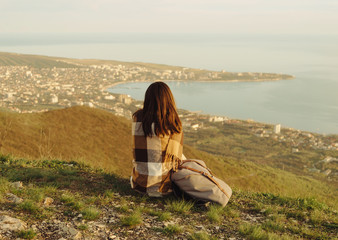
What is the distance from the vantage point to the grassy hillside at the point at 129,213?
12.1 feet

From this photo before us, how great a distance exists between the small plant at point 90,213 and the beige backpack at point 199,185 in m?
1.24

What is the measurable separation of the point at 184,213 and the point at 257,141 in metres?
43.0

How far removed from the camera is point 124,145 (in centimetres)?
1550

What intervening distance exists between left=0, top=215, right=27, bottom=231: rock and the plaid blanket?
5.74 ft

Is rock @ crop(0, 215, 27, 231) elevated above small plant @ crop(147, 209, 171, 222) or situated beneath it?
elevated above

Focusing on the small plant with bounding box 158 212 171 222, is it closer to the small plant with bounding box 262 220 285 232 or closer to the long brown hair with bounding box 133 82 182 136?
the long brown hair with bounding box 133 82 182 136

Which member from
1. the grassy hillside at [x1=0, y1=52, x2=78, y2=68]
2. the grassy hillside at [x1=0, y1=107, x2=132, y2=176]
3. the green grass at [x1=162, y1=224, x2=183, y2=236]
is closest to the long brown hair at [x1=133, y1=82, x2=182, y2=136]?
the green grass at [x1=162, y1=224, x2=183, y2=236]

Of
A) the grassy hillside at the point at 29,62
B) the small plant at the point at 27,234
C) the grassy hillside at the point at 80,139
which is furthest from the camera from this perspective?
the grassy hillside at the point at 29,62

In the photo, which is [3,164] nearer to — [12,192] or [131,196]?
[12,192]

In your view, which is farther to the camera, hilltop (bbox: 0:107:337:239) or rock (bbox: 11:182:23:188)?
rock (bbox: 11:182:23:188)

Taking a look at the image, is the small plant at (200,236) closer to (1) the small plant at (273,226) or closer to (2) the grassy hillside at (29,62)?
(1) the small plant at (273,226)

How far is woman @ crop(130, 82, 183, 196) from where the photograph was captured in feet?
14.5

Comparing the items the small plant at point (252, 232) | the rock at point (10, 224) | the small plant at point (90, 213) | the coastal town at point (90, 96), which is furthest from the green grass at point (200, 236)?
the coastal town at point (90, 96)

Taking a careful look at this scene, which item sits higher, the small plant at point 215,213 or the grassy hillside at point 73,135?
the small plant at point 215,213
